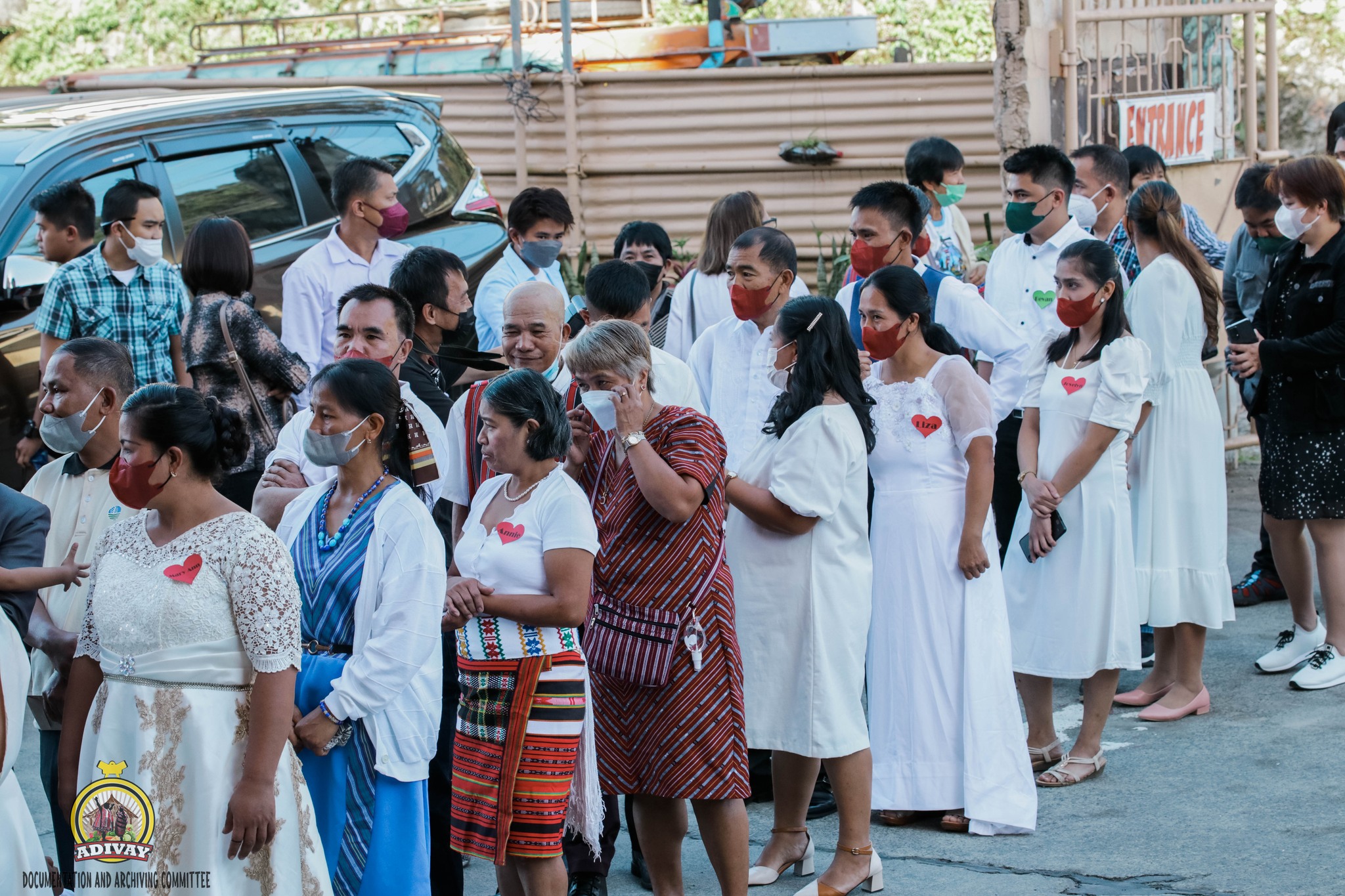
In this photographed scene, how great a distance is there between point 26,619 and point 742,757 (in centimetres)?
186

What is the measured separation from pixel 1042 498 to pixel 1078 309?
2.31 ft

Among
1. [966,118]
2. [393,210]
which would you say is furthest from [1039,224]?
[966,118]

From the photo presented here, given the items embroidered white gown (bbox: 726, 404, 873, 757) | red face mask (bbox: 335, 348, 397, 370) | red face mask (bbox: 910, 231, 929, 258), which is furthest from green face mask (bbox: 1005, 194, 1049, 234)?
red face mask (bbox: 335, 348, 397, 370)

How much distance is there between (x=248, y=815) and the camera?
10.1ft

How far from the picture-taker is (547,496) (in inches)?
143

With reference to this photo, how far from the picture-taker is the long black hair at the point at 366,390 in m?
3.58

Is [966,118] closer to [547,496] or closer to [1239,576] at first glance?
[1239,576]

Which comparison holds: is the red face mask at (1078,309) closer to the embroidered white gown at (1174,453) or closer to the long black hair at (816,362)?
the embroidered white gown at (1174,453)

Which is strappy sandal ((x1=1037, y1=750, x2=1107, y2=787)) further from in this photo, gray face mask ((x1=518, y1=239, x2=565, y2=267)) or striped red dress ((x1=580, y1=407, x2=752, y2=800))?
gray face mask ((x1=518, y1=239, x2=565, y2=267))

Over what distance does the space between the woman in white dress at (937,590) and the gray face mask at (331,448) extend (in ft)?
6.31

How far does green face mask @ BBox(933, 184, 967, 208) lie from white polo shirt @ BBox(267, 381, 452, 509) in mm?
3618

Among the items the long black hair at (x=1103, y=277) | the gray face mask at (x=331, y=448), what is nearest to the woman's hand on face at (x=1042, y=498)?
the long black hair at (x=1103, y=277)

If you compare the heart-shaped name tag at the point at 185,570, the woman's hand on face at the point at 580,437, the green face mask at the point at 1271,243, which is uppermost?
the green face mask at the point at 1271,243

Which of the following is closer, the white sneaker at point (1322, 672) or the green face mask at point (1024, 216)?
the white sneaker at point (1322, 672)
